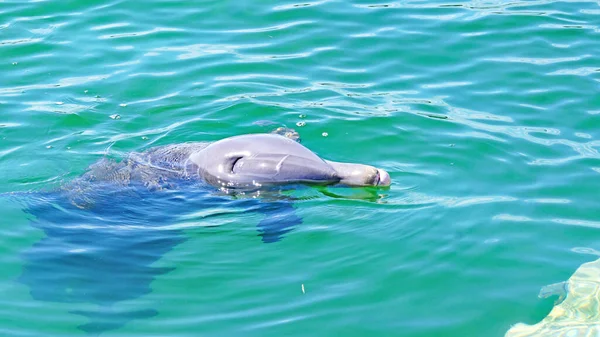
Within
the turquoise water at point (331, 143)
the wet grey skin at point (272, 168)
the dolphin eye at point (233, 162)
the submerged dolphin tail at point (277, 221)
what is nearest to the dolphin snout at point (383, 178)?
the wet grey skin at point (272, 168)

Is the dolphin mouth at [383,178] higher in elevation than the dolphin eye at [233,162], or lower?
lower

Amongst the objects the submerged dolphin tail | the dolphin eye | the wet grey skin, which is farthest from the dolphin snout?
the dolphin eye

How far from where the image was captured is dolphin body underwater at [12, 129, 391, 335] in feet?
24.7

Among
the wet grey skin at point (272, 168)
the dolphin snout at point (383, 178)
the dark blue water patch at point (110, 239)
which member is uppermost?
the wet grey skin at point (272, 168)

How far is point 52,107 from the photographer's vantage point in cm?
1036

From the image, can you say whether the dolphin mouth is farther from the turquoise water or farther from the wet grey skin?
the turquoise water

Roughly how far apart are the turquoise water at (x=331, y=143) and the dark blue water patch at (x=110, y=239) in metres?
0.03

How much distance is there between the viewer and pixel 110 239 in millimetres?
7809

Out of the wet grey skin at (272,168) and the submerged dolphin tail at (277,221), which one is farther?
the wet grey skin at (272,168)

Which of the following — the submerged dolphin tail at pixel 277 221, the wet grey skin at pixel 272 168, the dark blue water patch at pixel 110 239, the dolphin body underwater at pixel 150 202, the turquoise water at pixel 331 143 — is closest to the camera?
the turquoise water at pixel 331 143

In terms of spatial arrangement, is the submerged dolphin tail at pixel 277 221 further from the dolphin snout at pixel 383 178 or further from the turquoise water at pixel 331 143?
the dolphin snout at pixel 383 178

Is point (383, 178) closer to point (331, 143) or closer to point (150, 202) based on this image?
point (331, 143)

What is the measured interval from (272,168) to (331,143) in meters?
1.59

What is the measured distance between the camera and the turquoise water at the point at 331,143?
7008 mm
